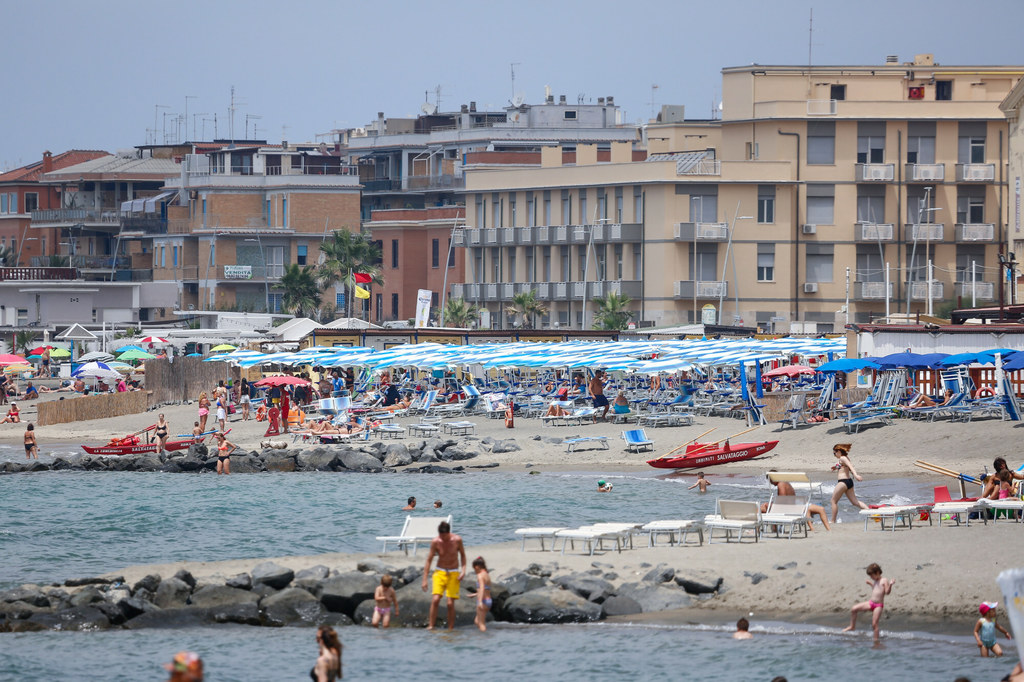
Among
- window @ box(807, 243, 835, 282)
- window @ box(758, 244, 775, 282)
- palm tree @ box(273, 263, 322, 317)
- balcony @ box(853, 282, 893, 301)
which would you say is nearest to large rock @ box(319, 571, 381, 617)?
window @ box(758, 244, 775, 282)

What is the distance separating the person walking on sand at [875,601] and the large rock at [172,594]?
8451mm

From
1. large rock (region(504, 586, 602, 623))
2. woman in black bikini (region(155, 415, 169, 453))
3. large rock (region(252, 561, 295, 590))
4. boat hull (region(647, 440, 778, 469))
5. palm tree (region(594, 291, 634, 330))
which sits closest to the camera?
large rock (region(504, 586, 602, 623))

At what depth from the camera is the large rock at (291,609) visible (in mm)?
20891

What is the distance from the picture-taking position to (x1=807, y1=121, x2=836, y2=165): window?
239 feet

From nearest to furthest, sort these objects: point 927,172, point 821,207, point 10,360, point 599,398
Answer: point 599,398 → point 10,360 → point 927,172 → point 821,207

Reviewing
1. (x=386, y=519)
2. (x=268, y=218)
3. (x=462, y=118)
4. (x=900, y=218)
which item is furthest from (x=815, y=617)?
(x=462, y=118)

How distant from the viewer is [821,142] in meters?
73.0

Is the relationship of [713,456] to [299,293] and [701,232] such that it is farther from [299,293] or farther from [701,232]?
[299,293]

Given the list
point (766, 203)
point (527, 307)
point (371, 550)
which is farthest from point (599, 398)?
point (527, 307)

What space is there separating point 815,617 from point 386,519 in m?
12.0

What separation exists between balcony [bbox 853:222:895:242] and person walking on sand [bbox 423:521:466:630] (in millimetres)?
55081

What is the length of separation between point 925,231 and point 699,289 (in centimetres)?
1042

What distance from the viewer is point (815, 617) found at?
64.1ft

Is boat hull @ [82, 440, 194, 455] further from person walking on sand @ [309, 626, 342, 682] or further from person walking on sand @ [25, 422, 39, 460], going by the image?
person walking on sand @ [309, 626, 342, 682]
